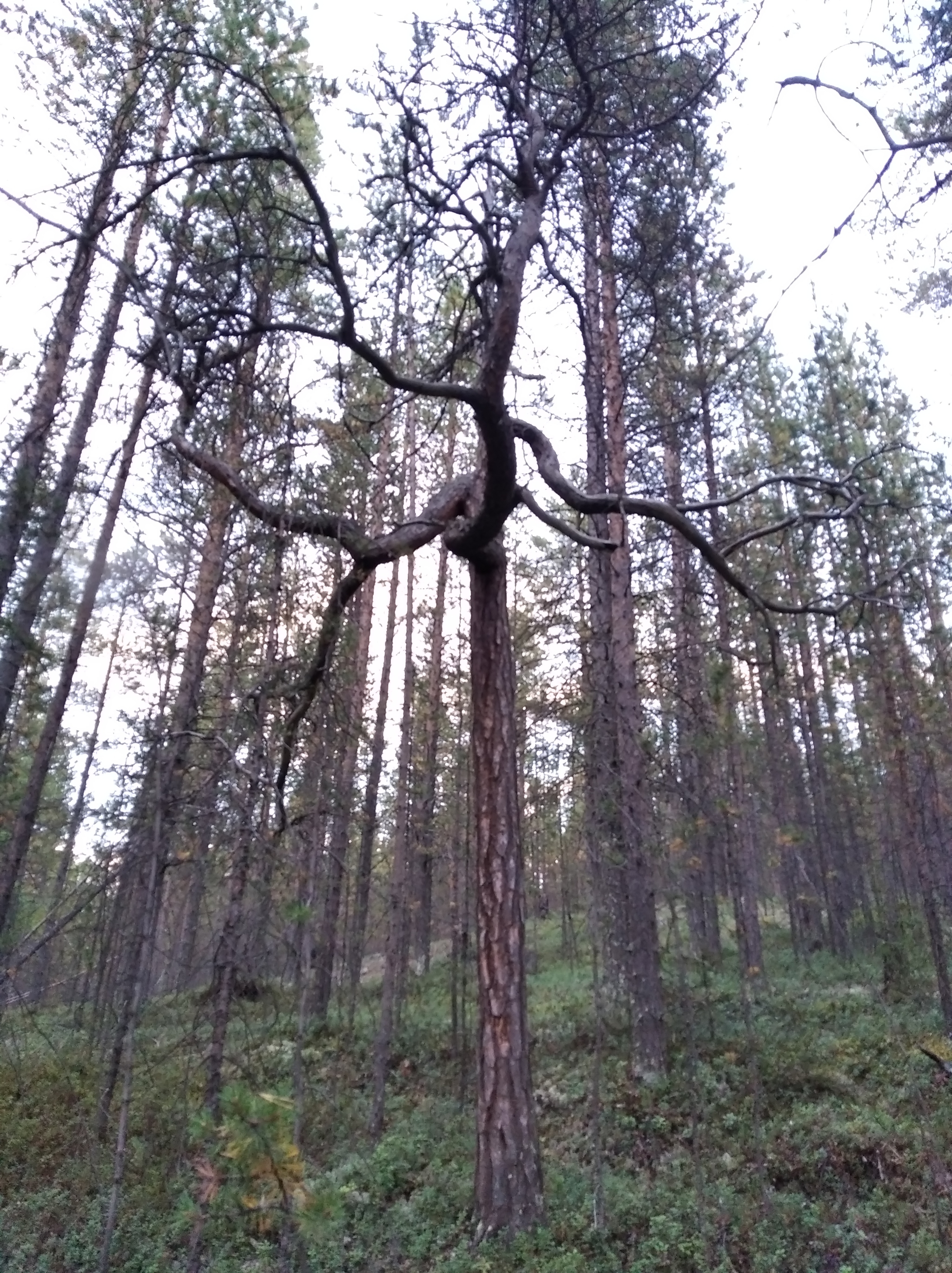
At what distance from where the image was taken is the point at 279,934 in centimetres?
371

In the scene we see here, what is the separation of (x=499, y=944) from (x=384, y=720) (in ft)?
22.5

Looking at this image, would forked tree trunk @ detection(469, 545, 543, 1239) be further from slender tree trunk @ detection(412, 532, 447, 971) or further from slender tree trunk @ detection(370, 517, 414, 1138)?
→ slender tree trunk @ detection(412, 532, 447, 971)

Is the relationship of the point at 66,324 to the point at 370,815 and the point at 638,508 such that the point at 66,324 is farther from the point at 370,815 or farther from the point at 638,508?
the point at 370,815

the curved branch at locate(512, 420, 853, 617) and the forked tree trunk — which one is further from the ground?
the curved branch at locate(512, 420, 853, 617)

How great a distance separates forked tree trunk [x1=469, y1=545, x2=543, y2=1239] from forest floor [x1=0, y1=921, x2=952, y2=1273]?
284 millimetres

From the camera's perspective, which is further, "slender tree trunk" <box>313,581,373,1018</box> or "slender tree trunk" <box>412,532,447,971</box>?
"slender tree trunk" <box>412,532,447,971</box>

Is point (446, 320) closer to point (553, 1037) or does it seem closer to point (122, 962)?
point (122, 962)

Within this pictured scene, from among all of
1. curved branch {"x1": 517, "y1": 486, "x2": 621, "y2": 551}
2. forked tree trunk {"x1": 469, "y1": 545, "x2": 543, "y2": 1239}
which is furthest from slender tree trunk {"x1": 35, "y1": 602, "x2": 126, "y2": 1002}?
curved branch {"x1": 517, "y1": 486, "x2": 621, "y2": 551}

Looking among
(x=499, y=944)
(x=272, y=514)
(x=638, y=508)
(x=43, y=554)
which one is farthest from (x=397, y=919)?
(x=272, y=514)

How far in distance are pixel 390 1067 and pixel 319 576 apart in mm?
8113

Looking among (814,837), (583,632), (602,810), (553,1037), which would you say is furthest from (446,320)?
(814,837)

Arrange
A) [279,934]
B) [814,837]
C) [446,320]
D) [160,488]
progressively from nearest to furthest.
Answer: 1. [279,934]
2. [160,488]
3. [446,320]
4. [814,837]

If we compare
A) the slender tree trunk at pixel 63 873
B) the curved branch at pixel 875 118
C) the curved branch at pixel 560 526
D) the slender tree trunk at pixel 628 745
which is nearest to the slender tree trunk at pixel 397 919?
the slender tree trunk at pixel 628 745

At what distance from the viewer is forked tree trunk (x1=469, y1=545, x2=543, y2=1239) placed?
5.45m
